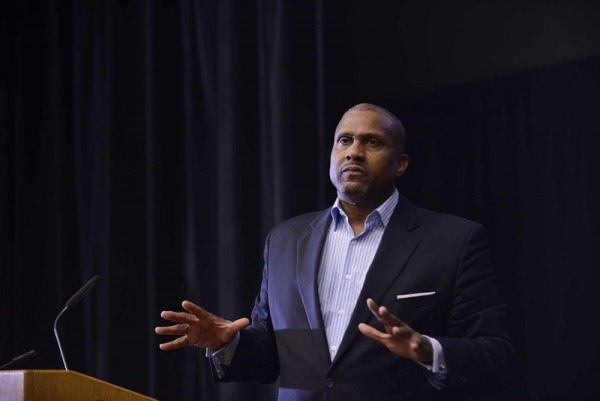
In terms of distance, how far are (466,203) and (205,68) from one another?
4.64ft

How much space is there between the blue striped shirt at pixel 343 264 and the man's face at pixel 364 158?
0.20 feet

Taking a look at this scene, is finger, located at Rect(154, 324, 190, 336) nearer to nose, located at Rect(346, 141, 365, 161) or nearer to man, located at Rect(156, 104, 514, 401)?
man, located at Rect(156, 104, 514, 401)

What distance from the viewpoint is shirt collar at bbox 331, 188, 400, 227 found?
2.94 meters

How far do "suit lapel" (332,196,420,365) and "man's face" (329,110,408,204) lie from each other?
0.50 feet

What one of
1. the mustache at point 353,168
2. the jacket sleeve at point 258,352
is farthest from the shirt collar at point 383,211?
the jacket sleeve at point 258,352

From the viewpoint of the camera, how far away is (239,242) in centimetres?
376

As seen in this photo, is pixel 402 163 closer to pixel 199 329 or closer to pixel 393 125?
pixel 393 125

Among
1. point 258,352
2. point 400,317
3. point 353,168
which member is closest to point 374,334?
point 400,317

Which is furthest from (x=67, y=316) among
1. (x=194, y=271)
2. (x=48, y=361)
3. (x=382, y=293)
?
(x=382, y=293)

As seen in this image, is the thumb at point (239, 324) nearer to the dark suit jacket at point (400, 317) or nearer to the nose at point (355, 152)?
the dark suit jacket at point (400, 317)

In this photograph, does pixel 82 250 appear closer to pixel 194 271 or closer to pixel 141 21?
pixel 194 271

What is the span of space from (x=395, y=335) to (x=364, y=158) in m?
0.87

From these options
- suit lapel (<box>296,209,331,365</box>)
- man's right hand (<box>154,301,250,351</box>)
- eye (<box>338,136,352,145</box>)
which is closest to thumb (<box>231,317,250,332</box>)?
man's right hand (<box>154,301,250,351</box>)

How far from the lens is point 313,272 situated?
2.83 meters
